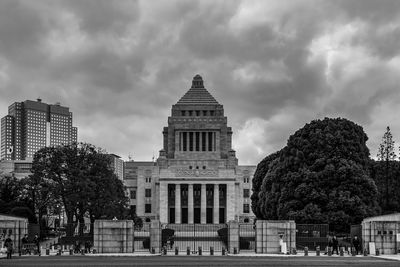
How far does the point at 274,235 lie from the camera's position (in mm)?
62438

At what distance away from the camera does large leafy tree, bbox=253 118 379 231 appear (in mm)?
77812

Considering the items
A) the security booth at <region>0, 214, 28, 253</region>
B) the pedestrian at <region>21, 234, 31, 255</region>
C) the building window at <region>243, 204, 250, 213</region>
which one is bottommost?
the pedestrian at <region>21, 234, 31, 255</region>

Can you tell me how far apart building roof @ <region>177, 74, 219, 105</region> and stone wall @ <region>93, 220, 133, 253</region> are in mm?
105771

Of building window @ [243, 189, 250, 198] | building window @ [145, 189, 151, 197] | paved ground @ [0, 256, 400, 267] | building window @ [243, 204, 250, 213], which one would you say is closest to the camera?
paved ground @ [0, 256, 400, 267]

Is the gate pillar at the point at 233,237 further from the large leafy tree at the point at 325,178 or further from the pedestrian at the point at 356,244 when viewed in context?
the large leafy tree at the point at 325,178

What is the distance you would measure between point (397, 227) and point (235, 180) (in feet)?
288

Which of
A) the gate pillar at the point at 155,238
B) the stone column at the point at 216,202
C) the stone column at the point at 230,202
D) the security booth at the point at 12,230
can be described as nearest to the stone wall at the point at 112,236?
the gate pillar at the point at 155,238

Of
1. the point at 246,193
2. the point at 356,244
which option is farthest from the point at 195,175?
the point at 356,244

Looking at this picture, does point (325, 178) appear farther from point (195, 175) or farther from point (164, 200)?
point (164, 200)

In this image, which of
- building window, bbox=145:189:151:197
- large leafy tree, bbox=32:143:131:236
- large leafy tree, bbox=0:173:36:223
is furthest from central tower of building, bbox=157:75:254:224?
large leafy tree, bbox=32:143:131:236

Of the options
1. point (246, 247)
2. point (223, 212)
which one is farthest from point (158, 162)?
point (246, 247)

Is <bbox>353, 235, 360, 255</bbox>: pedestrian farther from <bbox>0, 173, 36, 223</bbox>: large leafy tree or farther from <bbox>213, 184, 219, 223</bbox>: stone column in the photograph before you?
<bbox>213, 184, 219, 223</bbox>: stone column

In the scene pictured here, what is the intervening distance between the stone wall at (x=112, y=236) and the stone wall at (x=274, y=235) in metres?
10.7

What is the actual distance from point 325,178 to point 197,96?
91916 millimetres
